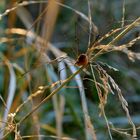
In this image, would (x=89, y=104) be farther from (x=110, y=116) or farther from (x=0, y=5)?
(x=0, y=5)

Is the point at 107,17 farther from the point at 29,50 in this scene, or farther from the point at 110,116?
the point at 29,50

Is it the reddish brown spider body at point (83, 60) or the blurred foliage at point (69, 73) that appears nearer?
the reddish brown spider body at point (83, 60)

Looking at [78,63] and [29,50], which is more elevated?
[29,50]

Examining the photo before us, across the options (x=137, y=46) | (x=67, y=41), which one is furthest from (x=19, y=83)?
(x=137, y=46)

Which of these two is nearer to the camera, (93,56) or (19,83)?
(93,56)

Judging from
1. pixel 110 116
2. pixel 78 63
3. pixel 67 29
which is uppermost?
pixel 67 29

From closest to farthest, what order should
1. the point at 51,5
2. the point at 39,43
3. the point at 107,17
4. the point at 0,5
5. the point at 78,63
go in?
the point at 78,63
the point at 51,5
the point at 39,43
the point at 0,5
the point at 107,17

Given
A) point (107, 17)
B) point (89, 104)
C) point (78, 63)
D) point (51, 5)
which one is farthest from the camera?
point (107, 17)

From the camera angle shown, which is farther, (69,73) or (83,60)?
(69,73)

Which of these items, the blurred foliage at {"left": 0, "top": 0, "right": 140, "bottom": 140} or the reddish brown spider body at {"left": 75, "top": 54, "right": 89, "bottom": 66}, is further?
the blurred foliage at {"left": 0, "top": 0, "right": 140, "bottom": 140}
